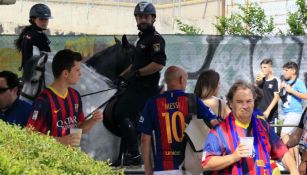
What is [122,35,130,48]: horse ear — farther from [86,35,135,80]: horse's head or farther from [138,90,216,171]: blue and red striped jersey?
[138,90,216,171]: blue and red striped jersey

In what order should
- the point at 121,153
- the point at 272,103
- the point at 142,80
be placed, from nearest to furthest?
the point at 142,80 < the point at 121,153 < the point at 272,103

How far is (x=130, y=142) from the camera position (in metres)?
9.55

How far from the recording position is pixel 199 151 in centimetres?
659

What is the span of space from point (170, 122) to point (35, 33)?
3.23m

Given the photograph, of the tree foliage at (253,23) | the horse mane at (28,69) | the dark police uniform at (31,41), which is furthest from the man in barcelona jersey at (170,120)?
the tree foliage at (253,23)

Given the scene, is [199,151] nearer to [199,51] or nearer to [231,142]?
[231,142]

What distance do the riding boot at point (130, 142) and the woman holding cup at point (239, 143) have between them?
149 inches

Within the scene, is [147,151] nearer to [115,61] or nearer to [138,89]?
[138,89]

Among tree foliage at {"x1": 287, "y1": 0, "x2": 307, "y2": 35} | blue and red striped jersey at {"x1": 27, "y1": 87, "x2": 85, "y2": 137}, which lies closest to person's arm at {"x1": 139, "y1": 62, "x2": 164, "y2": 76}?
blue and red striped jersey at {"x1": 27, "y1": 87, "x2": 85, "y2": 137}

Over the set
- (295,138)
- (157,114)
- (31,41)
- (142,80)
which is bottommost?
(295,138)

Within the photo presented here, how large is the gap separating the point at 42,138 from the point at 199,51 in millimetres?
9962

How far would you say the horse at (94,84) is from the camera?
8.89m

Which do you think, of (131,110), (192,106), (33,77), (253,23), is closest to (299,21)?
(253,23)

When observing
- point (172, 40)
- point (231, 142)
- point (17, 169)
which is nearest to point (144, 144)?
point (231, 142)
